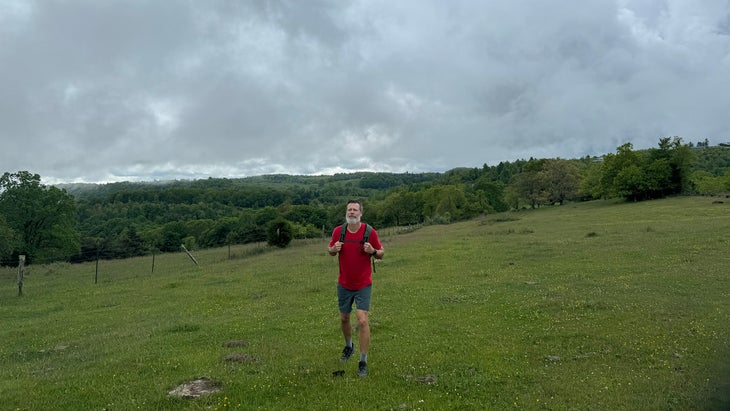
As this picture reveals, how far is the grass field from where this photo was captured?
7.57 m

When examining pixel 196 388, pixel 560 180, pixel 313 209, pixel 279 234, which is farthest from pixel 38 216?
pixel 560 180

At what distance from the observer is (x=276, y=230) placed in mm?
48969

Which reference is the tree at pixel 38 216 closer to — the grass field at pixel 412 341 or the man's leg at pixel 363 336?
the grass field at pixel 412 341

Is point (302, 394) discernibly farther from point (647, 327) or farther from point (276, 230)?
point (276, 230)

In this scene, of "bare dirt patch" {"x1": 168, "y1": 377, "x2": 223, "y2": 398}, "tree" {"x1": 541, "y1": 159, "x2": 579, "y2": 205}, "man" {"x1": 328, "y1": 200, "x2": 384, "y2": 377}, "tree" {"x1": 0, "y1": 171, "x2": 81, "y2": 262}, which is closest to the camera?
"bare dirt patch" {"x1": 168, "y1": 377, "x2": 223, "y2": 398}

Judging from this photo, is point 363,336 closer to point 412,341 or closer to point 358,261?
point 358,261

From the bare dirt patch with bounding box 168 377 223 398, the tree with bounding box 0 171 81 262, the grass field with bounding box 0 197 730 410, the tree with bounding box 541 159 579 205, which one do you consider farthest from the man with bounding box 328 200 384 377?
the tree with bounding box 541 159 579 205

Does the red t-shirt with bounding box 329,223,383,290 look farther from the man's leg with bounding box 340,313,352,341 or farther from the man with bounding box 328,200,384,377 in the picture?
the man's leg with bounding box 340,313,352,341

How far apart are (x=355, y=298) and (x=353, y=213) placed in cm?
171

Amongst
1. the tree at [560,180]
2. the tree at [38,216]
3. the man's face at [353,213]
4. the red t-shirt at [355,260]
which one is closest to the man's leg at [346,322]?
the red t-shirt at [355,260]

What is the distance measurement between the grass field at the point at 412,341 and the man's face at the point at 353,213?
3097 millimetres

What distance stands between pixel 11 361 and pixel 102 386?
506cm

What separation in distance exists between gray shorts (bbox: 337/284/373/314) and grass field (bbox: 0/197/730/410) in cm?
137

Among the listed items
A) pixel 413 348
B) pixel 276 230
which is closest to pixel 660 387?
pixel 413 348
